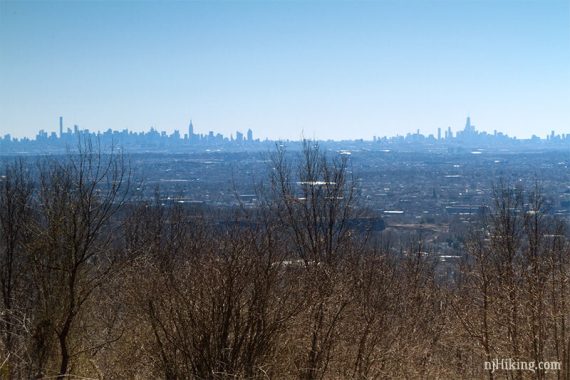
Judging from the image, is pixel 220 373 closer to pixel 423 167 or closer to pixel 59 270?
pixel 59 270

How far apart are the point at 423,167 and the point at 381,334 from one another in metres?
104

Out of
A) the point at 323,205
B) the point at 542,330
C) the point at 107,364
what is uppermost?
the point at 323,205

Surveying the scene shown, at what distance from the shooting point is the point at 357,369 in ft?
29.7

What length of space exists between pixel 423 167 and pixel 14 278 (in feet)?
333

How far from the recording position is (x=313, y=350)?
870 centimetres

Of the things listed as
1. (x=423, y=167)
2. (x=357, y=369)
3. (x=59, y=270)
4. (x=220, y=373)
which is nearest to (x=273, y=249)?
(x=220, y=373)

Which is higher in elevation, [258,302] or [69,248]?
[69,248]

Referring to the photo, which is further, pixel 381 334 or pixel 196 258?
pixel 381 334

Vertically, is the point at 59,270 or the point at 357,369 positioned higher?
the point at 59,270

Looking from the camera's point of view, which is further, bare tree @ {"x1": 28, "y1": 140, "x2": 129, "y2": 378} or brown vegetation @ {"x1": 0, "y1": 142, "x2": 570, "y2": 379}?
bare tree @ {"x1": 28, "y1": 140, "x2": 129, "y2": 378}

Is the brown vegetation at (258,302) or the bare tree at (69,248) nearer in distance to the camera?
the brown vegetation at (258,302)

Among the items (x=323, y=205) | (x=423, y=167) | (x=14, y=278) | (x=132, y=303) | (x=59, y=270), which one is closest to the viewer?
(x=132, y=303)

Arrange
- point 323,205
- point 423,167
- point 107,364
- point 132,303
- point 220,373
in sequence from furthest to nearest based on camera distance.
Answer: point 423,167
point 323,205
point 107,364
point 132,303
point 220,373

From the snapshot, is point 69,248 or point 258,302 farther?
point 69,248
